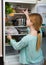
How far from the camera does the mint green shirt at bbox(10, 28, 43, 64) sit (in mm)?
2242

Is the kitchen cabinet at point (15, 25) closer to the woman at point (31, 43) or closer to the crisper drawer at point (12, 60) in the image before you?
the crisper drawer at point (12, 60)

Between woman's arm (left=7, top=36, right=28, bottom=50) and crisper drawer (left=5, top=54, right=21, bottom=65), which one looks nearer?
woman's arm (left=7, top=36, right=28, bottom=50)

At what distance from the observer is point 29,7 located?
97.9 inches

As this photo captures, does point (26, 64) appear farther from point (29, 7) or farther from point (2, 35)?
point (29, 7)

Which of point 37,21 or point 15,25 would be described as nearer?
point 37,21

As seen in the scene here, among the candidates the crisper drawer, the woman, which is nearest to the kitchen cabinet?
the crisper drawer

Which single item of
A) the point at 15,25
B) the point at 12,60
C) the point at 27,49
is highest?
the point at 15,25

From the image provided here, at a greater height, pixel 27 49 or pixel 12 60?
pixel 27 49

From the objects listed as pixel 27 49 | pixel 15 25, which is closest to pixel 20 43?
pixel 27 49

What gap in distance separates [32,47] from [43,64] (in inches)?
14.5

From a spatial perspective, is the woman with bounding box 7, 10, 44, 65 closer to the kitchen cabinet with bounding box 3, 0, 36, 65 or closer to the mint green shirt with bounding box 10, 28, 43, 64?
the mint green shirt with bounding box 10, 28, 43, 64

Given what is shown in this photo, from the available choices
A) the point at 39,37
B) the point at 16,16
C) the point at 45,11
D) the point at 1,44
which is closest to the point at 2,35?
the point at 1,44

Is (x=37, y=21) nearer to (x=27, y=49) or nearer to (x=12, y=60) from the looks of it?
(x=27, y=49)

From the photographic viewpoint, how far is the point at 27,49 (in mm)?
2287
